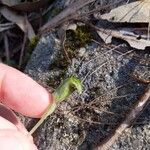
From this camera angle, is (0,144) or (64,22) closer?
(0,144)

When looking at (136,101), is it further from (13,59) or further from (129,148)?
(13,59)

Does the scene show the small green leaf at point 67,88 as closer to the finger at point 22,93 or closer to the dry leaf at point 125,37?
the finger at point 22,93

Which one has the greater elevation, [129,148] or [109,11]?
[109,11]

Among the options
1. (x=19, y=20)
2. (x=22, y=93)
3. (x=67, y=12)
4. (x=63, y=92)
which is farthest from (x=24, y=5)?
(x=63, y=92)

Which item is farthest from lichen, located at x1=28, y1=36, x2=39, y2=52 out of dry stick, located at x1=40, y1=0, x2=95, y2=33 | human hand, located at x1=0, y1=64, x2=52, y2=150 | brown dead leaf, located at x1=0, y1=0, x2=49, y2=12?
human hand, located at x1=0, y1=64, x2=52, y2=150

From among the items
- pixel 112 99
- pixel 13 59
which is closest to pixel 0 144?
pixel 112 99

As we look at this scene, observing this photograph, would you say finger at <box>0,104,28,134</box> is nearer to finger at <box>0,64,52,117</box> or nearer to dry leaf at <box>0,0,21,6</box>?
finger at <box>0,64,52,117</box>
